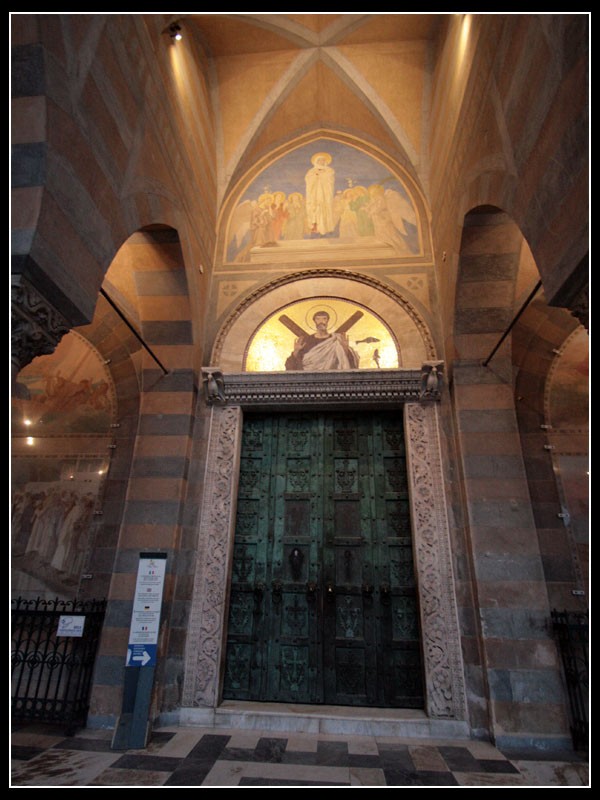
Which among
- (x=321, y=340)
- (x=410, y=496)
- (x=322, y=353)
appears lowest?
(x=410, y=496)

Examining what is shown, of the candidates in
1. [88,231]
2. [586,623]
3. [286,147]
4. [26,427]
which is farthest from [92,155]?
[586,623]

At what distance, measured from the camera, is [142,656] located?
4.66 metres

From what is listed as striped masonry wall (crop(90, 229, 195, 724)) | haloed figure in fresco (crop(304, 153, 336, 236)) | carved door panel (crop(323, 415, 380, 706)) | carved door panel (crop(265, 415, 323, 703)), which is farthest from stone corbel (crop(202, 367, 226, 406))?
haloed figure in fresco (crop(304, 153, 336, 236))

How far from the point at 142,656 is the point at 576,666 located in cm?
453

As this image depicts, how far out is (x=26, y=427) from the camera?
24.1 ft

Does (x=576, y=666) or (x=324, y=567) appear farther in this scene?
(x=324, y=567)

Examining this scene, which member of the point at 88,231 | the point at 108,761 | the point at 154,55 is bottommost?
the point at 108,761

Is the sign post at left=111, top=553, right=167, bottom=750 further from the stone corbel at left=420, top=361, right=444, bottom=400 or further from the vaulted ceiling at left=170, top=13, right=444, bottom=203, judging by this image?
the vaulted ceiling at left=170, top=13, right=444, bottom=203

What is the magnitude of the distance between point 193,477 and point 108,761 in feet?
10.3

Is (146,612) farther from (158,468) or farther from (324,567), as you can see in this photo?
(324,567)

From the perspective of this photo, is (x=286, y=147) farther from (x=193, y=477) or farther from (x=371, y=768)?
(x=371, y=768)

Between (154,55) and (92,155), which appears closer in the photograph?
(92,155)

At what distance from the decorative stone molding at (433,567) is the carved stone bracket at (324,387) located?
317mm

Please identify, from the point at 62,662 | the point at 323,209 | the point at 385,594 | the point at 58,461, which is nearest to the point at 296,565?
the point at 385,594
